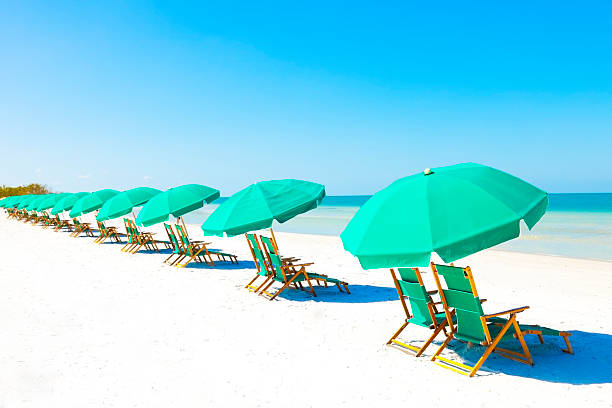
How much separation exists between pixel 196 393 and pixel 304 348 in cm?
136

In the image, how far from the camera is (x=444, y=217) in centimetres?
340

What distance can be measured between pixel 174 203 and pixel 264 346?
6.20 metres

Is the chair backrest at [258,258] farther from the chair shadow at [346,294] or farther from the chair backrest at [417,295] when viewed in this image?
the chair backrest at [417,295]

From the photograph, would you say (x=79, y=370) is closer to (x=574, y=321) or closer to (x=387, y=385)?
(x=387, y=385)

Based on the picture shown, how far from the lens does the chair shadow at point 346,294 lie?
6.90m

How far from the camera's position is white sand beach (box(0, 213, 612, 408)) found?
3633 mm

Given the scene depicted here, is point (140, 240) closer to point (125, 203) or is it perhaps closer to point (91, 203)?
point (125, 203)

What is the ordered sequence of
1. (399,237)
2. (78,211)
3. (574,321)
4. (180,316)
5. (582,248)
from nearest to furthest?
(399,237)
(574,321)
(180,316)
(582,248)
(78,211)

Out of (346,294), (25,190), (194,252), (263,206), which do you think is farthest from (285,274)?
(25,190)

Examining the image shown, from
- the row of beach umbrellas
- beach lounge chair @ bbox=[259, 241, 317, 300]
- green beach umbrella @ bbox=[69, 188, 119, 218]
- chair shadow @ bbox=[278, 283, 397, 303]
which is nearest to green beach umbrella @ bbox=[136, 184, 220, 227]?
beach lounge chair @ bbox=[259, 241, 317, 300]

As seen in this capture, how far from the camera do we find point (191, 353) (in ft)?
15.5

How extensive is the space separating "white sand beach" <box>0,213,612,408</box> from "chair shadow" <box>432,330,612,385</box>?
0.06 ft

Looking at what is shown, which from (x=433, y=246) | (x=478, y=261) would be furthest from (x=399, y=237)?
(x=478, y=261)

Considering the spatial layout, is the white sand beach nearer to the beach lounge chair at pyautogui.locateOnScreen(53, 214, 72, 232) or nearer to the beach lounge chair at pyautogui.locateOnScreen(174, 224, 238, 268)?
the beach lounge chair at pyautogui.locateOnScreen(174, 224, 238, 268)
